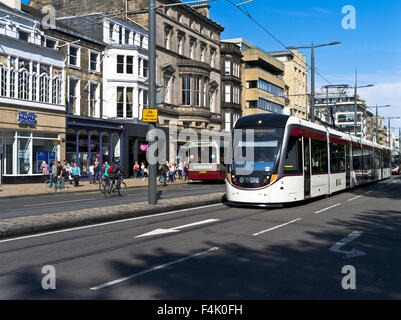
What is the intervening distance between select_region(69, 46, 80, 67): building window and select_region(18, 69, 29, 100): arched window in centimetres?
557

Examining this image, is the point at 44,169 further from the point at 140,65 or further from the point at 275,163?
the point at 275,163

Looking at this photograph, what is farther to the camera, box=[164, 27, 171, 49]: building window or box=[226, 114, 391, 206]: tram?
box=[164, 27, 171, 49]: building window

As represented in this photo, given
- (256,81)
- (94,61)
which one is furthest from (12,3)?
(256,81)

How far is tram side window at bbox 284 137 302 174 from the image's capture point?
47.1 feet

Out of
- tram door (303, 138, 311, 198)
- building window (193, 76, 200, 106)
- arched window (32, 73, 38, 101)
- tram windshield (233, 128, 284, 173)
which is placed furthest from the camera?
building window (193, 76, 200, 106)

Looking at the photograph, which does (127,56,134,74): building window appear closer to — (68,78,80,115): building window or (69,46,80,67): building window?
(69,46,80,67): building window

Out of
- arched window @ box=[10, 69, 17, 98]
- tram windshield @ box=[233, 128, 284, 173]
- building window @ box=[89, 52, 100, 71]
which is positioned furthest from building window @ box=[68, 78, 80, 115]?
tram windshield @ box=[233, 128, 284, 173]

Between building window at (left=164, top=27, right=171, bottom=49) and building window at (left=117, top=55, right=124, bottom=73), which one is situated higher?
building window at (left=164, top=27, right=171, bottom=49)

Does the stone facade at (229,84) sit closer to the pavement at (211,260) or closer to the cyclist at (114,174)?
the cyclist at (114,174)

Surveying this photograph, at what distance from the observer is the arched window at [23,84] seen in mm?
28438

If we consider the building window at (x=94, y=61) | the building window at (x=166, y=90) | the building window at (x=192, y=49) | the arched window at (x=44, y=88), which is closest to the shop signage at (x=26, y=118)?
the arched window at (x=44, y=88)

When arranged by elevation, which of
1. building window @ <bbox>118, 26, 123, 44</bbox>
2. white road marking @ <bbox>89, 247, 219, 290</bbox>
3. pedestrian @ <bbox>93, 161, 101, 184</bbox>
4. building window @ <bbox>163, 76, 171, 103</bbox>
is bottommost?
white road marking @ <bbox>89, 247, 219, 290</bbox>

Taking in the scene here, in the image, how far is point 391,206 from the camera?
15.4 meters
